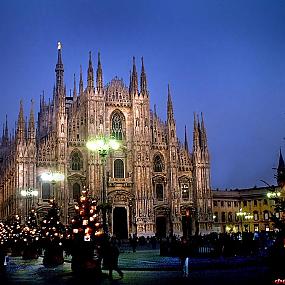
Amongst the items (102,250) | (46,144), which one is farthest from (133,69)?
(102,250)

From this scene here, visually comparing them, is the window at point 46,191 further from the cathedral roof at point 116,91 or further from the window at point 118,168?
the cathedral roof at point 116,91

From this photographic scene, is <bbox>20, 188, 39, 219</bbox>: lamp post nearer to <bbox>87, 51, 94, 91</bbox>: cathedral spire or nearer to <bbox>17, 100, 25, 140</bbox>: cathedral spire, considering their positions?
<bbox>17, 100, 25, 140</bbox>: cathedral spire

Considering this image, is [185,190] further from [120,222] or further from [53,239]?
[53,239]

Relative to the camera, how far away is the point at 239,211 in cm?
9619

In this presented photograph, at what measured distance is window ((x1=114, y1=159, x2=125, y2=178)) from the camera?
220 feet

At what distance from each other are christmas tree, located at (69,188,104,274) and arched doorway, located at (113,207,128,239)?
38.9 metres

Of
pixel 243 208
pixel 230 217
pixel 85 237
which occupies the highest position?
pixel 243 208

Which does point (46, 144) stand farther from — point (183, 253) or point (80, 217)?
point (183, 253)

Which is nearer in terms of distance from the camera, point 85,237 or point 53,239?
point 85,237

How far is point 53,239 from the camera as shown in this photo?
3372 centimetres

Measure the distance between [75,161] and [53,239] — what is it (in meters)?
31.6

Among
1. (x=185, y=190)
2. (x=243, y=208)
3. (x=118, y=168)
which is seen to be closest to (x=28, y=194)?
(x=118, y=168)

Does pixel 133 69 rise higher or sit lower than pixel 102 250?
higher

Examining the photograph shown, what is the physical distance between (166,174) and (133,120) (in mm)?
8049
